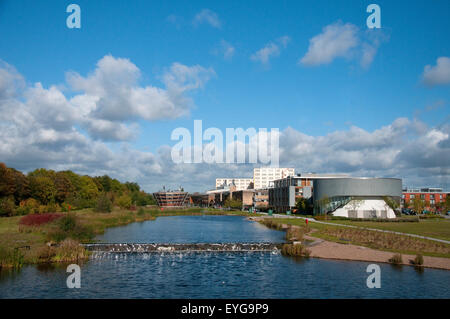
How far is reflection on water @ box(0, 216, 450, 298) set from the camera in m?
23.3

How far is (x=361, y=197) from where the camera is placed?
91.2 metres

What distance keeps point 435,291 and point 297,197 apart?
9865 centimetres

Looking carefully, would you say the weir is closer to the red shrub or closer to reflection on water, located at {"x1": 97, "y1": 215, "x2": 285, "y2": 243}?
reflection on water, located at {"x1": 97, "y1": 215, "x2": 285, "y2": 243}

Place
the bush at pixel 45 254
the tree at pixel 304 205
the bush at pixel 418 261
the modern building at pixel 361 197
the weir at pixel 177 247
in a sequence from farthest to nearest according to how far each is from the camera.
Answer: the tree at pixel 304 205
the modern building at pixel 361 197
the weir at pixel 177 247
the bush at pixel 45 254
the bush at pixel 418 261

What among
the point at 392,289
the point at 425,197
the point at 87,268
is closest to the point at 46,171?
the point at 87,268

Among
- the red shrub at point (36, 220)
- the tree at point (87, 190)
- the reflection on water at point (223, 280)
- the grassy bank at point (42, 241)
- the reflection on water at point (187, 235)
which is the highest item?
the tree at point (87, 190)

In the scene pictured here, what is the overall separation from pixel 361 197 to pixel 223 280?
2848 inches

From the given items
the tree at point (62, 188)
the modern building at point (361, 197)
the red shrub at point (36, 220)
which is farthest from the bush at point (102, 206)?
the modern building at point (361, 197)

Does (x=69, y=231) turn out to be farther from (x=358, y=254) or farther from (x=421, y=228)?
(x=421, y=228)

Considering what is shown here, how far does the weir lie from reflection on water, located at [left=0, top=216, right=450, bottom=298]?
4425 millimetres

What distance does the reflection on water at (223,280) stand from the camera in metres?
23.3

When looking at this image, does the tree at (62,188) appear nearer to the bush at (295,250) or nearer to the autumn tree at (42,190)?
the autumn tree at (42,190)

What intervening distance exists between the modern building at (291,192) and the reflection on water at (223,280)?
8714 cm
